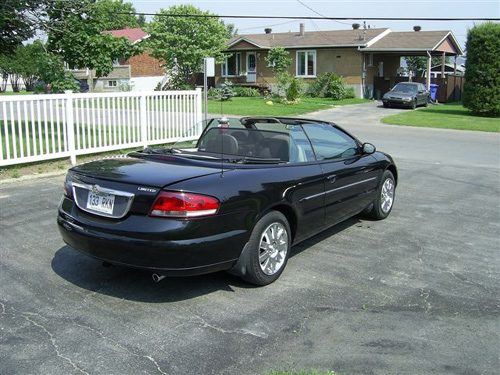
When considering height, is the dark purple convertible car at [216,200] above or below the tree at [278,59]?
below

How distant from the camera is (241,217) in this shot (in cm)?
444

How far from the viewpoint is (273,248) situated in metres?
4.85

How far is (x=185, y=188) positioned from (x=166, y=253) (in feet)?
1.74

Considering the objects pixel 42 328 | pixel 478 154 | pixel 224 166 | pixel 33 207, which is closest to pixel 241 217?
pixel 224 166

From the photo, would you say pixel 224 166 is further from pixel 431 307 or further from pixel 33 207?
pixel 33 207

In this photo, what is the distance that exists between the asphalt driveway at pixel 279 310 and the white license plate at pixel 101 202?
75 centimetres

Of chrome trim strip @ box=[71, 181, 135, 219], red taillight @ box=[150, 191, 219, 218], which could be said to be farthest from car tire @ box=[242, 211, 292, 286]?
chrome trim strip @ box=[71, 181, 135, 219]

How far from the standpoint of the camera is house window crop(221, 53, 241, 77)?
42906 mm

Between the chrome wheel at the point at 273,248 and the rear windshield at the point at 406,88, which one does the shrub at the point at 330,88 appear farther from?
the chrome wheel at the point at 273,248

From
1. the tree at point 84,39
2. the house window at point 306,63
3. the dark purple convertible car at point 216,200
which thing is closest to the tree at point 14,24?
the tree at point 84,39

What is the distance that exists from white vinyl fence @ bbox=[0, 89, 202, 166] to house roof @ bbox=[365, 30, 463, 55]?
25658 mm

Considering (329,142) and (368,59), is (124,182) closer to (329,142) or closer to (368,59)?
(329,142)

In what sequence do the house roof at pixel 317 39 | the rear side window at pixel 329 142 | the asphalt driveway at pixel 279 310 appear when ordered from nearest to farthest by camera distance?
the asphalt driveway at pixel 279 310
the rear side window at pixel 329 142
the house roof at pixel 317 39

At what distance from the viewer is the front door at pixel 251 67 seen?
137 ft
